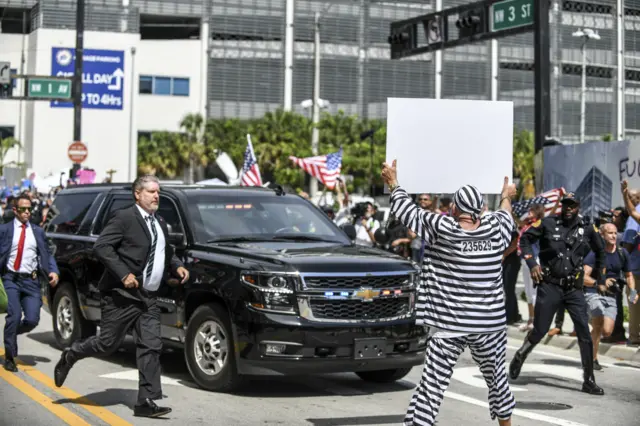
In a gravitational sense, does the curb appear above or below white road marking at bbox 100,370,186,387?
above

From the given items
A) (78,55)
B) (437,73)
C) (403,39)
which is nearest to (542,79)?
(403,39)

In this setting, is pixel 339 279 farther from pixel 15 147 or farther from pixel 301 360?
pixel 15 147

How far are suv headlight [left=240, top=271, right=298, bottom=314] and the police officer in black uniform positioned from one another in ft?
8.36

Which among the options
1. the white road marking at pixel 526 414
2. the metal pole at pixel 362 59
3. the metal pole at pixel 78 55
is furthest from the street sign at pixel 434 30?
the metal pole at pixel 362 59

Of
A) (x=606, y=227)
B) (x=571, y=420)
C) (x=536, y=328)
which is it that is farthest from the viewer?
(x=606, y=227)

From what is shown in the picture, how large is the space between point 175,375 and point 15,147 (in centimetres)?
6049

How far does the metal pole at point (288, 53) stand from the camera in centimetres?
7038

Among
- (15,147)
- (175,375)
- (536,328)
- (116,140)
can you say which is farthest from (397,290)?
(15,147)

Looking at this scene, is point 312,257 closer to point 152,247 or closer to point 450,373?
point 152,247

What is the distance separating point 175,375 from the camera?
432 inches

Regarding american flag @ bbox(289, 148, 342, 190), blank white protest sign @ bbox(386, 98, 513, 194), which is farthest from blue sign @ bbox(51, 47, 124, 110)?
blank white protest sign @ bbox(386, 98, 513, 194)

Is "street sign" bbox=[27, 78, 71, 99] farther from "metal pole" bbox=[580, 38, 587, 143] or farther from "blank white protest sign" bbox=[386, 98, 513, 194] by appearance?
"blank white protest sign" bbox=[386, 98, 513, 194]

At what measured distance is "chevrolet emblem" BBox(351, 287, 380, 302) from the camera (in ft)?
31.2

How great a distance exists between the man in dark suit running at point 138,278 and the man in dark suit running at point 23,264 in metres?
2.46
